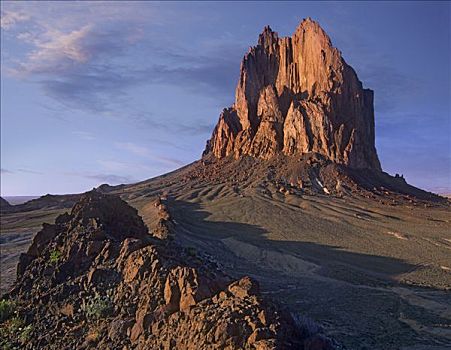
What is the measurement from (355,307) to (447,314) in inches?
121

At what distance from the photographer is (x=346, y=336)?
13016mm

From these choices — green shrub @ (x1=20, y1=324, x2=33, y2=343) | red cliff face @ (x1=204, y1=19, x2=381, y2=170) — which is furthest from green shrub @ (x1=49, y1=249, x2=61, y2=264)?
red cliff face @ (x1=204, y1=19, x2=381, y2=170)

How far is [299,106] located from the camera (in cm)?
6888

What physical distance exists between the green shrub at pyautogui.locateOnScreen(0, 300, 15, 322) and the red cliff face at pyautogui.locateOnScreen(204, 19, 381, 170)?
5437cm

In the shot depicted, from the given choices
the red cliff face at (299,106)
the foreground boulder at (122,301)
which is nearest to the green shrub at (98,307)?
the foreground boulder at (122,301)

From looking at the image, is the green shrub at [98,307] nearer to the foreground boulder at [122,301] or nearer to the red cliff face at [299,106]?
the foreground boulder at [122,301]

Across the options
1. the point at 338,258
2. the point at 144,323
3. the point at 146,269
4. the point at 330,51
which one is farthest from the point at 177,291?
the point at 330,51

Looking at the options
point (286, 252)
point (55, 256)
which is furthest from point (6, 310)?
point (286, 252)

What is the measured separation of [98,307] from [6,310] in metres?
3.10

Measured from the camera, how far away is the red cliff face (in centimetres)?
6538

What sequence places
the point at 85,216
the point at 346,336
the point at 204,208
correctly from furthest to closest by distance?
the point at 204,208, the point at 85,216, the point at 346,336

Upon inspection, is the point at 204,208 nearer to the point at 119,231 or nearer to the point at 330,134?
the point at 330,134

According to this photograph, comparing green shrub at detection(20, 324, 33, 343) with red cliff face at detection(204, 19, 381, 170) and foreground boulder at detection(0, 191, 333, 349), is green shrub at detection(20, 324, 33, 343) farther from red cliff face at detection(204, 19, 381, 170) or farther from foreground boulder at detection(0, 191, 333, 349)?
red cliff face at detection(204, 19, 381, 170)

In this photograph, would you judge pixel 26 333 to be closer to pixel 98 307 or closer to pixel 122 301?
pixel 98 307
